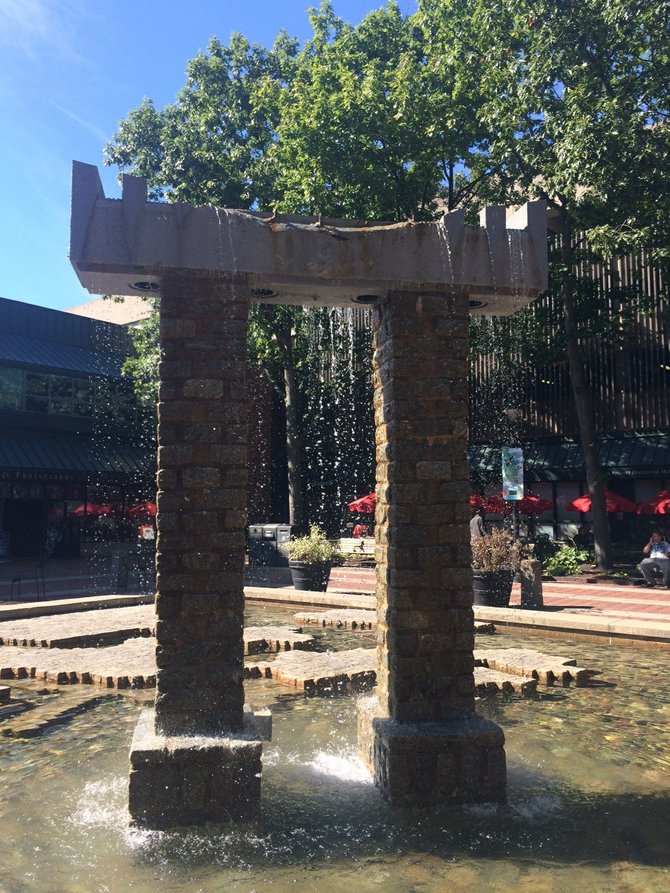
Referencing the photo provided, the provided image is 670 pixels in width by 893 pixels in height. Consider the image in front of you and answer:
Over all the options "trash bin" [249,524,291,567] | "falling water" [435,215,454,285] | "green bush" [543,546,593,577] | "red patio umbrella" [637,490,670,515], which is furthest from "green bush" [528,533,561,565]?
"falling water" [435,215,454,285]

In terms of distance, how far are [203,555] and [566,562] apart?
1943cm

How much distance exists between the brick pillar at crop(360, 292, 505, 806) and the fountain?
0.04 feet

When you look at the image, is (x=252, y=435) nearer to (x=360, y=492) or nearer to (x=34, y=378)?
(x=360, y=492)

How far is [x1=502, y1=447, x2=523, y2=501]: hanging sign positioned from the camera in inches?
645

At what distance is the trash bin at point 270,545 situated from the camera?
2544 cm

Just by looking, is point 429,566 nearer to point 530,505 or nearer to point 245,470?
point 245,470

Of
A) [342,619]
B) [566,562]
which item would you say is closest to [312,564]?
[342,619]

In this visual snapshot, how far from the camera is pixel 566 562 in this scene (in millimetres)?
22844

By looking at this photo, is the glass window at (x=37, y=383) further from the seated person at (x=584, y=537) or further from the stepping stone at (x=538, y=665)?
the stepping stone at (x=538, y=665)

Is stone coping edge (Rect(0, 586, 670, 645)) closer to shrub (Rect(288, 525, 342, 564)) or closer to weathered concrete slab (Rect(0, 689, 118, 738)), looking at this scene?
shrub (Rect(288, 525, 342, 564))

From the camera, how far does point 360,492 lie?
34.2 m

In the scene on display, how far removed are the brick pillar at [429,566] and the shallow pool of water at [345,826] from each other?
1.26 ft

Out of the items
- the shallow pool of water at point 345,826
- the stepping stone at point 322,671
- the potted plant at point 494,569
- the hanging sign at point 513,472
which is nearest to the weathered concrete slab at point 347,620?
the potted plant at point 494,569

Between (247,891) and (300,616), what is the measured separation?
967 cm
